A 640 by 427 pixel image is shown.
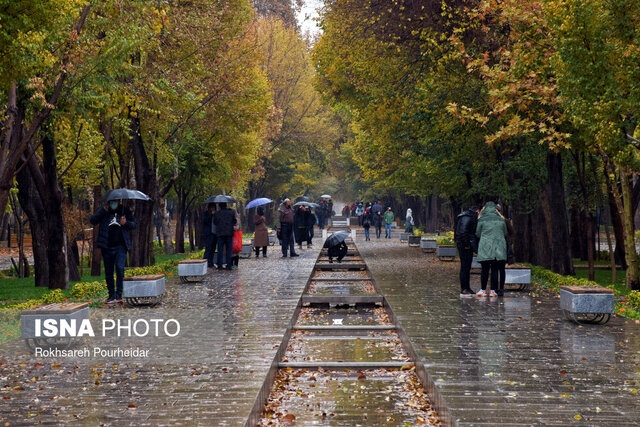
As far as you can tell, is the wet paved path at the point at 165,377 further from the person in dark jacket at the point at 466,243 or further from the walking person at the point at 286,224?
the walking person at the point at 286,224

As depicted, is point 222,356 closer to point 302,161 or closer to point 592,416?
point 592,416

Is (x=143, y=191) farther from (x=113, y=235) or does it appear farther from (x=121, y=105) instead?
(x=113, y=235)

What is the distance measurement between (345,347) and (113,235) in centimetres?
522

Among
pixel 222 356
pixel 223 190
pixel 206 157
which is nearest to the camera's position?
pixel 222 356

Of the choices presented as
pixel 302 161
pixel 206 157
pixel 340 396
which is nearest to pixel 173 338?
pixel 340 396

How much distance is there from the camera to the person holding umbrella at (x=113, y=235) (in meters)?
13.2

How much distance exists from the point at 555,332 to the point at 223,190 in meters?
27.5

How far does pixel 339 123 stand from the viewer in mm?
66312

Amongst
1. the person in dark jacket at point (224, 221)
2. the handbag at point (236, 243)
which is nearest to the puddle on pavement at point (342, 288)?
the person in dark jacket at point (224, 221)

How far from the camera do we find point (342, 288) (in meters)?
17.1

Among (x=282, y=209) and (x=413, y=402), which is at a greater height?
(x=282, y=209)

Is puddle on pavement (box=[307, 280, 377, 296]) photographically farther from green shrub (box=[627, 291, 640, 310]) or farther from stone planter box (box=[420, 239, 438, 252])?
stone planter box (box=[420, 239, 438, 252])

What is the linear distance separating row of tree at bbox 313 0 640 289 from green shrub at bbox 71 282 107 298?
8.46 m

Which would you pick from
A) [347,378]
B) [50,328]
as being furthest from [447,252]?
[50,328]
